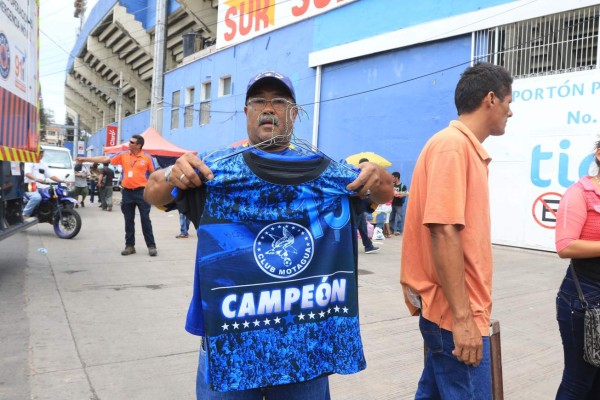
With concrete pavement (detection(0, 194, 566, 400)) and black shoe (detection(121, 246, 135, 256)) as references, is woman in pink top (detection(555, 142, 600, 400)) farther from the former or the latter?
black shoe (detection(121, 246, 135, 256))

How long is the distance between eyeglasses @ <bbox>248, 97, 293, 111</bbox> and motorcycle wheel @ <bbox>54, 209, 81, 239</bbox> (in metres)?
8.85

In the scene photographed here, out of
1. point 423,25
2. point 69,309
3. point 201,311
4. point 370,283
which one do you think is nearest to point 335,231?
point 201,311

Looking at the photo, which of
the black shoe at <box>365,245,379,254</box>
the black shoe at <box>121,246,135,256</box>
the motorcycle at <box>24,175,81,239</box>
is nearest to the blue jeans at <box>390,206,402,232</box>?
the black shoe at <box>365,245,379,254</box>

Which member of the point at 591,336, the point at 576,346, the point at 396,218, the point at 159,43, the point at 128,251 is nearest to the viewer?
the point at 591,336

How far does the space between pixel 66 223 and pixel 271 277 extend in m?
9.25

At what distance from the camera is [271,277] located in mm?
1649

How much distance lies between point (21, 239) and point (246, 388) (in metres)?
9.43

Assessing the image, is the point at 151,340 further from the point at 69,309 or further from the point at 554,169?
the point at 554,169

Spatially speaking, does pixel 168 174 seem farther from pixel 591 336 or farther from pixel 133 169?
pixel 133 169

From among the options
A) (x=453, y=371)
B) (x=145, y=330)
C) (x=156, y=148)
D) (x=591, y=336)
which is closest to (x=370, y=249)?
(x=145, y=330)

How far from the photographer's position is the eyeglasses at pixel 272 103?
1.84 metres

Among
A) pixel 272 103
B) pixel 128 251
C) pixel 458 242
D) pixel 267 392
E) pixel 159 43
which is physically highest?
pixel 159 43

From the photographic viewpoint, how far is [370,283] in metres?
6.57

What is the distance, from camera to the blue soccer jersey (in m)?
1.62
